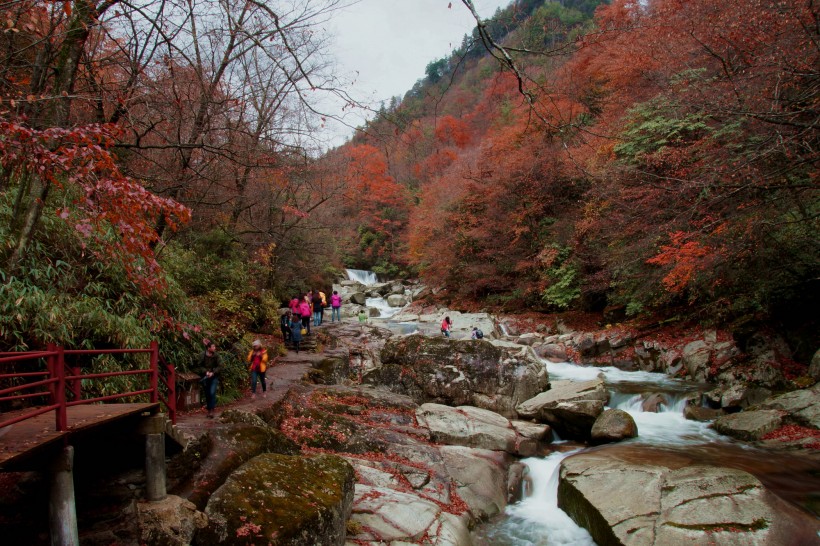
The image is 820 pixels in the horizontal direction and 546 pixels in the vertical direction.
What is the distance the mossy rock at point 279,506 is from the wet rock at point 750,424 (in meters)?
8.09

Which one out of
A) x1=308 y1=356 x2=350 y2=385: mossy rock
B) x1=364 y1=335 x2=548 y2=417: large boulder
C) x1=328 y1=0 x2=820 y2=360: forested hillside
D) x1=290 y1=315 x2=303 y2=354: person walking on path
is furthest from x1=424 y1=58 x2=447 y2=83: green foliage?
x1=290 y1=315 x2=303 y2=354: person walking on path

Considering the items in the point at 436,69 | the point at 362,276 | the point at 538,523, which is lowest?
the point at 538,523

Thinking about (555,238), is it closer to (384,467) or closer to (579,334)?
(579,334)

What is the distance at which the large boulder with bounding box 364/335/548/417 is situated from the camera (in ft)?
39.5

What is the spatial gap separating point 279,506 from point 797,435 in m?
9.48

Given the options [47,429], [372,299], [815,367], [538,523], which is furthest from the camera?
[372,299]

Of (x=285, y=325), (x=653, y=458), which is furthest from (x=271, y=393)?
(x=653, y=458)

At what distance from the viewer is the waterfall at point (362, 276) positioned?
44.4 metres

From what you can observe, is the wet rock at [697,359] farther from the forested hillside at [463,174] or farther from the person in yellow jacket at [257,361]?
the person in yellow jacket at [257,361]

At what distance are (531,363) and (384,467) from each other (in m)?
5.76

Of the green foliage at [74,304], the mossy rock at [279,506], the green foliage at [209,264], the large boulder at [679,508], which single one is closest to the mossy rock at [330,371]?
the green foliage at [209,264]

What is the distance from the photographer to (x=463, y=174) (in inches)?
1102

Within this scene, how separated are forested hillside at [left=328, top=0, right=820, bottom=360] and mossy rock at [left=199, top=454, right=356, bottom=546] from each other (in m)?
4.12

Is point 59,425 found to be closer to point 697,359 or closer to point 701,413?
point 701,413
